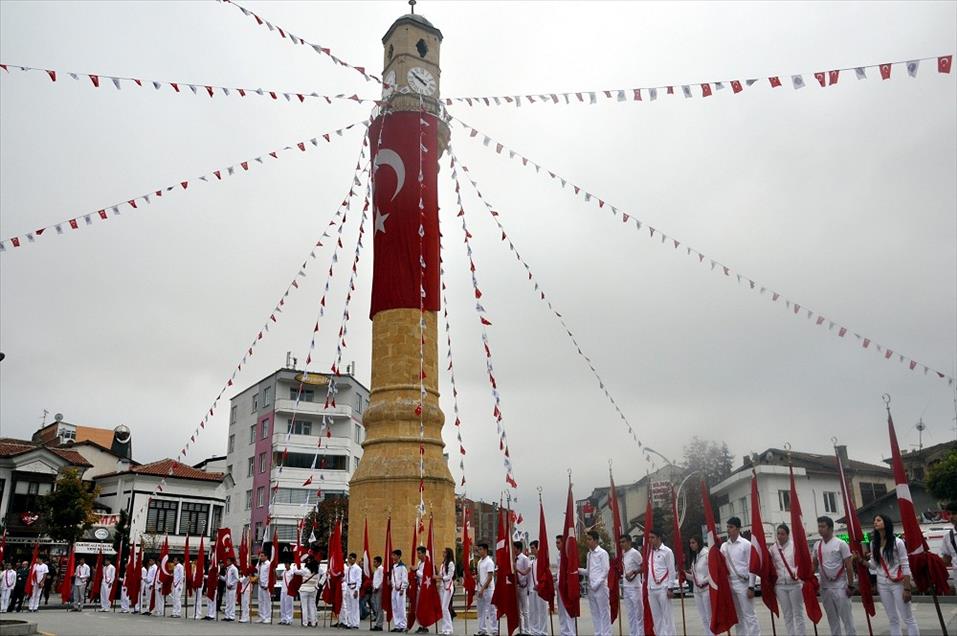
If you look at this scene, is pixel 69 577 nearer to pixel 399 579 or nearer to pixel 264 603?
pixel 264 603

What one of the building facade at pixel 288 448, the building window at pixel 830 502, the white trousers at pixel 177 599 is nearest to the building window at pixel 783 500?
the building window at pixel 830 502

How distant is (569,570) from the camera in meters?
13.2

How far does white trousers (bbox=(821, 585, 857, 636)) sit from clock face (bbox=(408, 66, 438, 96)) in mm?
17587

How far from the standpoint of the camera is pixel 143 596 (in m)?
22.9

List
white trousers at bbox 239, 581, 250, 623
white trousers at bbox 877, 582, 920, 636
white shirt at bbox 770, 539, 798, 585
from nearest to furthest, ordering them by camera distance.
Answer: white trousers at bbox 877, 582, 920, 636 < white shirt at bbox 770, 539, 798, 585 < white trousers at bbox 239, 581, 250, 623

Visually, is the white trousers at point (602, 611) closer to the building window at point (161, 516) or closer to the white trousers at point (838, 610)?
the white trousers at point (838, 610)

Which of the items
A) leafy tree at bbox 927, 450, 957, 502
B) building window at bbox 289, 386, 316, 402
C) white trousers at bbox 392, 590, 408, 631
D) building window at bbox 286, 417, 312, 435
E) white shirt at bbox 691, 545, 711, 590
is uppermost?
building window at bbox 289, 386, 316, 402

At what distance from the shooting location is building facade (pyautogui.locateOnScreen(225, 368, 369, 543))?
150ft

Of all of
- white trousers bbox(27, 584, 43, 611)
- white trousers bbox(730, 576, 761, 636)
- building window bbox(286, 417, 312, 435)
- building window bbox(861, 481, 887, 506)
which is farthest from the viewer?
building window bbox(286, 417, 312, 435)

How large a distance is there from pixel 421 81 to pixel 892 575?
723 inches

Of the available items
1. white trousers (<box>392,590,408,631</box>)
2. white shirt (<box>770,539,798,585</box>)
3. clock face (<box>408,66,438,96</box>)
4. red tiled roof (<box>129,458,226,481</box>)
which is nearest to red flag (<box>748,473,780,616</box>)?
white shirt (<box>770,539,798,585</box>)

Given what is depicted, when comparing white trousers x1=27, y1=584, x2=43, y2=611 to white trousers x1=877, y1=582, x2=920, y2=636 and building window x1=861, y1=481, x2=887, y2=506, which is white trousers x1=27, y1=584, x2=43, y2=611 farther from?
building window x1=861, y1=481, x2=887, y2=506

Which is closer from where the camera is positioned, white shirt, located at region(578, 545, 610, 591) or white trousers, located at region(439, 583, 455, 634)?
white shirt, located at region(578, 545, 610, 591)

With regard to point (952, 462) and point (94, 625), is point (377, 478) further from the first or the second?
point (952, 462)
